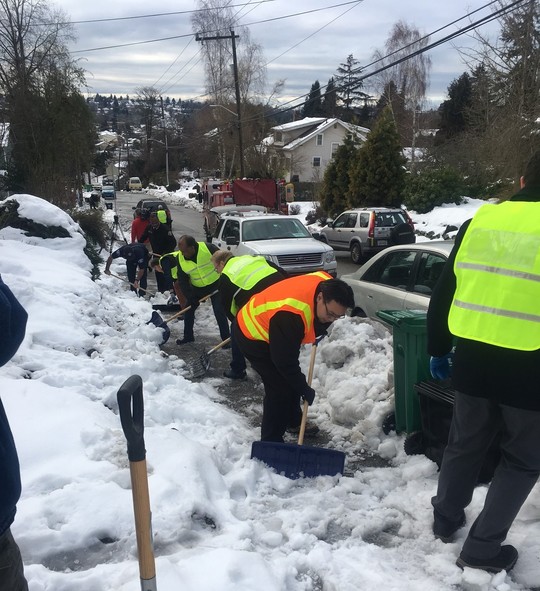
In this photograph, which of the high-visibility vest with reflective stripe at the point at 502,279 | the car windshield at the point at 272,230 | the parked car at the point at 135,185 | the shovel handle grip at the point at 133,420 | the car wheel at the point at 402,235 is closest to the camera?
the shovel handle grip at the point at 133,420

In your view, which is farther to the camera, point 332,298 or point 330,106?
point 330,106

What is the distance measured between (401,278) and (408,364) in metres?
2.46

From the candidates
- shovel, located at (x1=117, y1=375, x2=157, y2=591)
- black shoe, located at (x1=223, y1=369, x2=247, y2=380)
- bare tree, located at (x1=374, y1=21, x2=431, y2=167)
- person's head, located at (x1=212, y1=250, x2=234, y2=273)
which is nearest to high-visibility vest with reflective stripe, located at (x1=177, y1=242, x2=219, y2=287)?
person's head, located at (x1=212, y1=250, x2=234, y2=273)

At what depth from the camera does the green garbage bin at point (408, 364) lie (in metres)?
3.96

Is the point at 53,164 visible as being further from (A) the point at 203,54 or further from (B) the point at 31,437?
(A) the point at 203,54

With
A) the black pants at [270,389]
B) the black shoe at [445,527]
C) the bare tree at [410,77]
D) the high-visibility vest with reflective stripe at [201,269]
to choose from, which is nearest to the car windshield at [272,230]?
the high-visibility vest with reflective stripe at [201,269]

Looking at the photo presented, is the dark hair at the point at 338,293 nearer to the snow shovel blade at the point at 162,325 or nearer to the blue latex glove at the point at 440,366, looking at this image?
the blue latex glove at the point at 440,366

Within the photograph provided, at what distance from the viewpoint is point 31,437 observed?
11.4 feet

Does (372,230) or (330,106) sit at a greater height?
(330,106)

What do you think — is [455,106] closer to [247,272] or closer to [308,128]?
[308,128]

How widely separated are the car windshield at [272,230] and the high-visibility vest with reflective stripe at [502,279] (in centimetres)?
928

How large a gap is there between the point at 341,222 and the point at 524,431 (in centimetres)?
1519

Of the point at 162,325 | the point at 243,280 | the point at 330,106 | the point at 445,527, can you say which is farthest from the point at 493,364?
the point at 330,106

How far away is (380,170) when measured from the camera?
917 inches
